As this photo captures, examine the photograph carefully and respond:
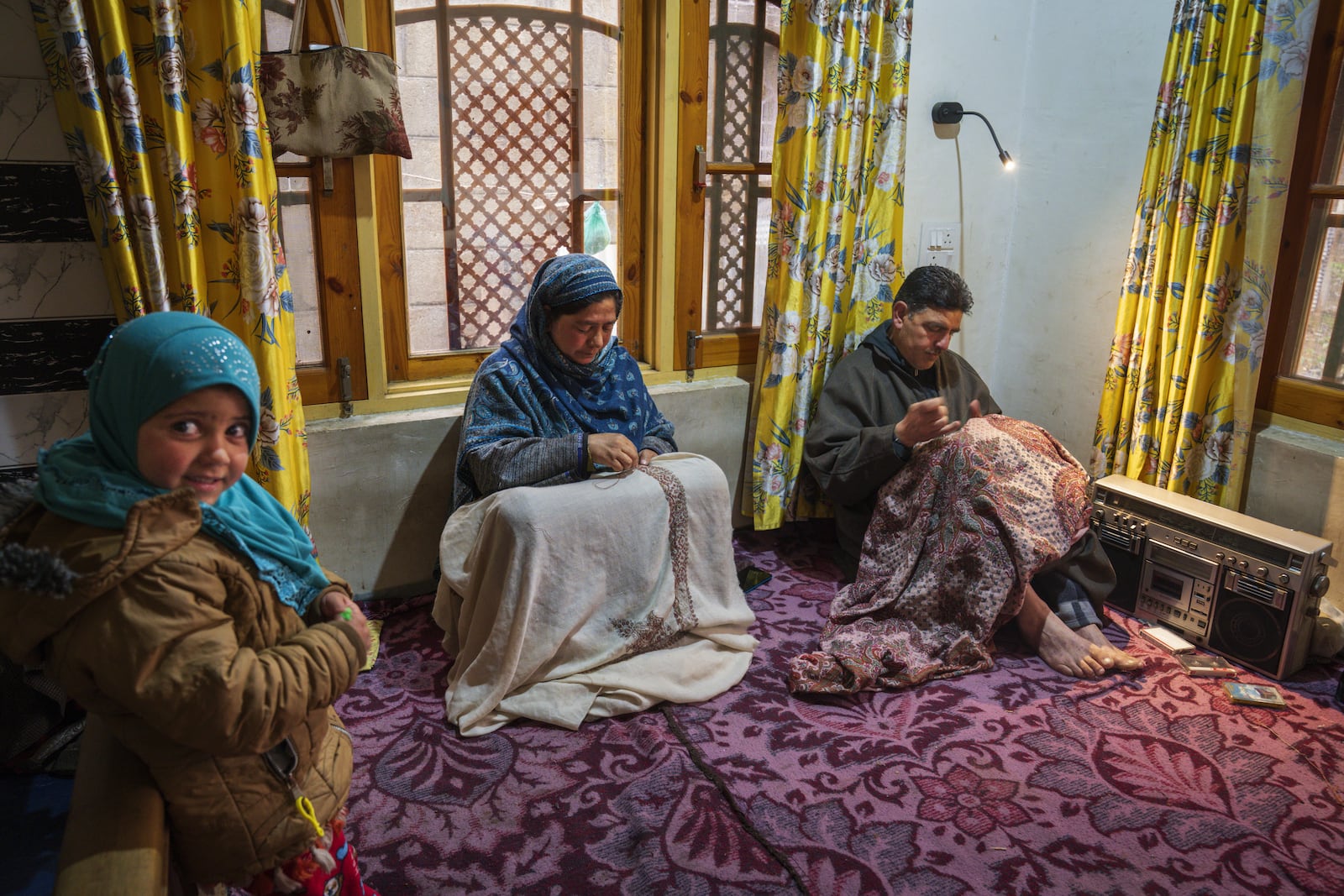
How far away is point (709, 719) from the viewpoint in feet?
6.61

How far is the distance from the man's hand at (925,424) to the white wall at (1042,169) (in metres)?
0.94

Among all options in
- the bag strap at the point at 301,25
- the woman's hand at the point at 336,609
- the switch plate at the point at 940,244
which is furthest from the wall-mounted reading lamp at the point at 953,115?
the woman's hand at the point at 336,609

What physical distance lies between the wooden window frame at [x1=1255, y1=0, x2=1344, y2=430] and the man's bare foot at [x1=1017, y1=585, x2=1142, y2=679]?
0.87 metres

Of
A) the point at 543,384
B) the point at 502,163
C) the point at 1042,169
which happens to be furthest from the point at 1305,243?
the point at 502,163

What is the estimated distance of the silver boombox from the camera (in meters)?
2.15

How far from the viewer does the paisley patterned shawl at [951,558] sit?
2.19 meters

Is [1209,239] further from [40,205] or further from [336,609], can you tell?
[40,205]

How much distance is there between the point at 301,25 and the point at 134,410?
4.56ft

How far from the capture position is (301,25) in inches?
79.0

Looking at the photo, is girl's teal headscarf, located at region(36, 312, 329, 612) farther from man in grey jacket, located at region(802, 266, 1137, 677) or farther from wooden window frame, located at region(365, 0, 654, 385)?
man in grey jacket, located at region(802, 266, 1137, 677)

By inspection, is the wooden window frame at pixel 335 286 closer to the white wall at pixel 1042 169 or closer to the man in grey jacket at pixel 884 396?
the man in grey jacket at pixel 884 396

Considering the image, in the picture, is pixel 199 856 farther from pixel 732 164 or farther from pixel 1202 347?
pixel 1202 347

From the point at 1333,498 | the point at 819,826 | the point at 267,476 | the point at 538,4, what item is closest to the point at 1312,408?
the point at 1333,498

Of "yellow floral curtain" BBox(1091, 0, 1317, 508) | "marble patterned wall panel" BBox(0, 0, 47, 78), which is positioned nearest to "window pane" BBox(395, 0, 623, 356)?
"marble patterned wall panel" BBox(0, 0, 47, 78)
